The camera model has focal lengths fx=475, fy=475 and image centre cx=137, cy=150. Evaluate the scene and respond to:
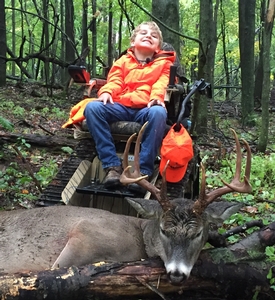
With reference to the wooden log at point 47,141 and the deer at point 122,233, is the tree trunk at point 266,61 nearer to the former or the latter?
the wooden log at point 47,141

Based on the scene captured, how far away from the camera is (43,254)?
407 centimetres

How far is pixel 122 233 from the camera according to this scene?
4188 mm

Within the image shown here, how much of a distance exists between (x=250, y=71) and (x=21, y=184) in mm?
10151

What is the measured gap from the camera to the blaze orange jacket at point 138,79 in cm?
590

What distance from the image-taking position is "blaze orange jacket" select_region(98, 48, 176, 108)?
19.4 feet

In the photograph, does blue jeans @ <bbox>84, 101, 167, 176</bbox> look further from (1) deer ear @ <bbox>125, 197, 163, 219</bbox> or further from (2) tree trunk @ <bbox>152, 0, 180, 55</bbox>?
(2) tree trunk @ <bbox>152, 0, 180, 55</bbox>

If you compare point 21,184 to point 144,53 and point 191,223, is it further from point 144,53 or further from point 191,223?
point 191,223

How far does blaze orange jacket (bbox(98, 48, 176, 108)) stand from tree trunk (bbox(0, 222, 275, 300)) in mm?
2536

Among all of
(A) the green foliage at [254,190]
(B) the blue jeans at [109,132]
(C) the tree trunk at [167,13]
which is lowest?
(A) the green foliage at [254,190]

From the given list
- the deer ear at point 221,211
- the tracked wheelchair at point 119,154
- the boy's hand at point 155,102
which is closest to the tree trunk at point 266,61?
the tracked wheelchair at point 119,154

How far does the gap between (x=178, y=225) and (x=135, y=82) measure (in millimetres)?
2833

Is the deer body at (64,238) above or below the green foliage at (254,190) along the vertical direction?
above

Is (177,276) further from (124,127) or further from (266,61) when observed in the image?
(266,61)

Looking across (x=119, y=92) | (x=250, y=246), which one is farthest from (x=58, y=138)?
(x=250, y=246)
